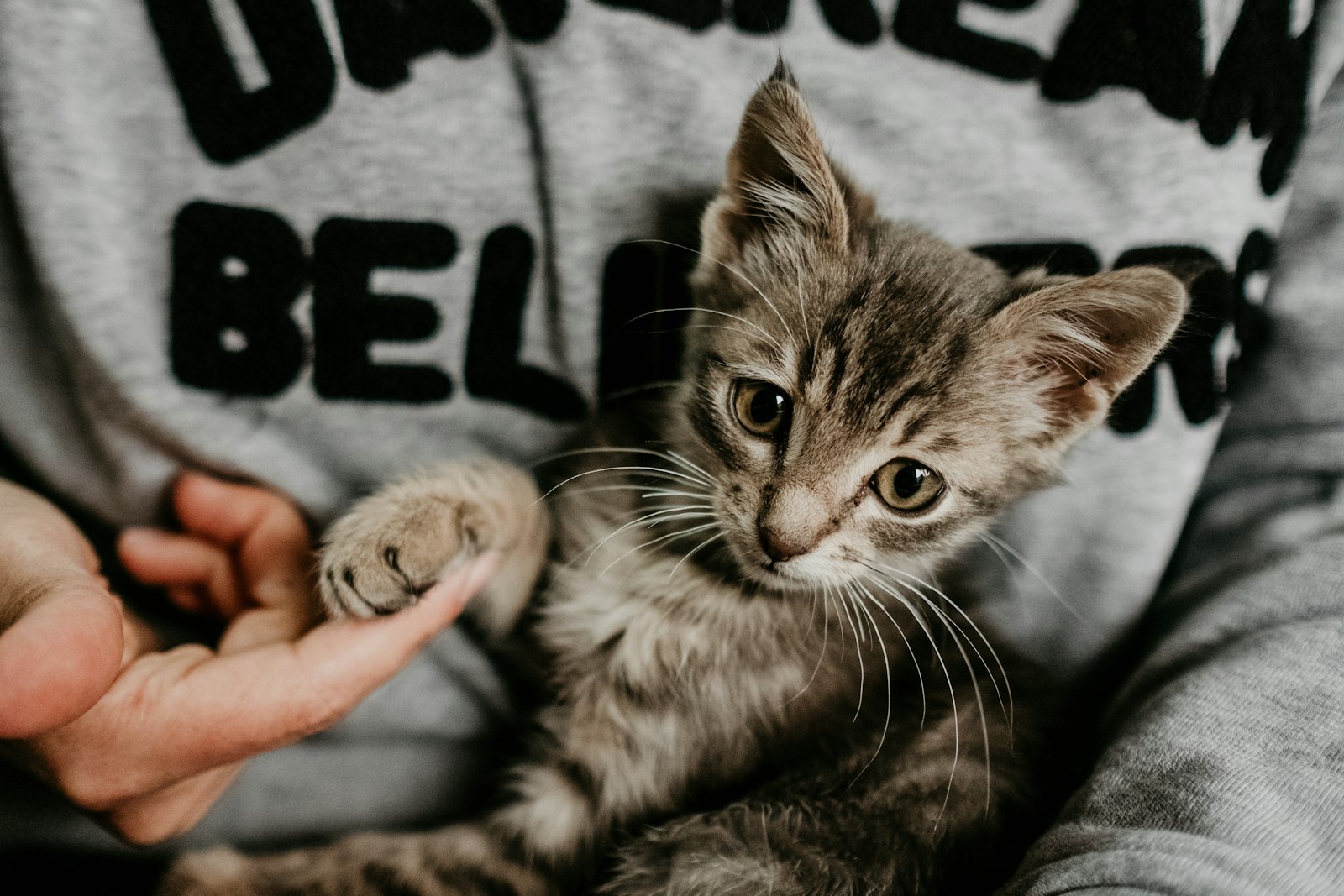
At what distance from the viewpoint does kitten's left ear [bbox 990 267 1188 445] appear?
2.39ft

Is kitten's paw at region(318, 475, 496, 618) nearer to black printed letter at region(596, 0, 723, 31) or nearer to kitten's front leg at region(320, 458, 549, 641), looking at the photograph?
kitten's front leg at region(320, 458, 549, 641)

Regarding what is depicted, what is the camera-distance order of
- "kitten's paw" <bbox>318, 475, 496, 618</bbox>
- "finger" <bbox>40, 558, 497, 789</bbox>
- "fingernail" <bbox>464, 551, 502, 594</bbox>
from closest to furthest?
1. "finger" <bbox>40, 558, 497, 789</bbox>
2. "kitten's paw" <bbox>318, 475, 496, 618</bbox>
3. "fingernail" <bbox>464, 551, 502, 594</bbox>

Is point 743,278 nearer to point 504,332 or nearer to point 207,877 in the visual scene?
point 504,332

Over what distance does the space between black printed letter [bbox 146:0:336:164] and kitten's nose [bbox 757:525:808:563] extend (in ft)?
2.34

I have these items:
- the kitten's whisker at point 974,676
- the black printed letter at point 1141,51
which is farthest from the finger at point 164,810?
the black printed letter at point 1141,51

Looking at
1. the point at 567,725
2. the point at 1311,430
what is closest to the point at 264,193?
the point at 567,725

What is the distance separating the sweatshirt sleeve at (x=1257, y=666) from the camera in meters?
0.61

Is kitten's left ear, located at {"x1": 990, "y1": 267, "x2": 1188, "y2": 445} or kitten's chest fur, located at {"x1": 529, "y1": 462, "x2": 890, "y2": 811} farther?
kitten's chest fur, located at {"x1": 529, "y1": 462, "x2": 890, "y2": 811}

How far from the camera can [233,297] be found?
88 cm

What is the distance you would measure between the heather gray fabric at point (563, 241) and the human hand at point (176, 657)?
0.07 metres

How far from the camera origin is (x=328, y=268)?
0.90 m

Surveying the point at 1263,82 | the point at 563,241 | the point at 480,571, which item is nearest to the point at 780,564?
the point at 480,571

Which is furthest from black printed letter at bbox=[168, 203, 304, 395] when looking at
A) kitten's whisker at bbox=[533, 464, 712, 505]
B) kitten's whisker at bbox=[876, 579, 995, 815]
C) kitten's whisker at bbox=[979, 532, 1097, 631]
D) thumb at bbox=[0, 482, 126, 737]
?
kitten's whisker at bbox=[979, 532, 1097, 631]

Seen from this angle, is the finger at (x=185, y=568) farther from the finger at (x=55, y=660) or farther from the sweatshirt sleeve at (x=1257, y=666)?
the sweatshirt sleeve at (x=1257, y=666)
